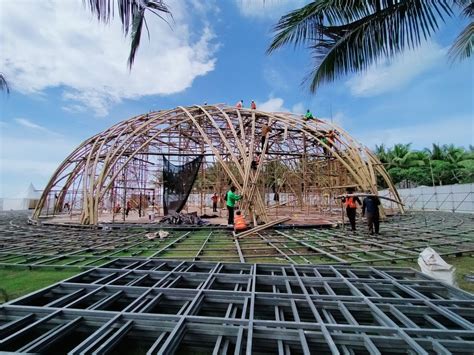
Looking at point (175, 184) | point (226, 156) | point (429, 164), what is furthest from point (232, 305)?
point (429, 164)

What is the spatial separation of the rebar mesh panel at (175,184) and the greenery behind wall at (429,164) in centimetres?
2217

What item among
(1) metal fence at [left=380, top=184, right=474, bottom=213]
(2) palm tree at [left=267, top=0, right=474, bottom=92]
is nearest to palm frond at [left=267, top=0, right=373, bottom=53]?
(2) palm tree at [left=267, top=0, right=474, bottom=92]

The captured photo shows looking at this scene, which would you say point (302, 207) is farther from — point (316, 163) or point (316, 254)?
point (316, 254)

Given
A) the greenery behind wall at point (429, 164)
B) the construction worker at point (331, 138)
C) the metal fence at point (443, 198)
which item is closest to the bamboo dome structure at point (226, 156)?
the construction worker at point (331, 138)

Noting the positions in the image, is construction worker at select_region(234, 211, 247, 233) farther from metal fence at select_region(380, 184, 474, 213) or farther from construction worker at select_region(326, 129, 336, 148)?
metal fence at select_region(380, 184, 474, 213)

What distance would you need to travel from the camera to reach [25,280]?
3.95m

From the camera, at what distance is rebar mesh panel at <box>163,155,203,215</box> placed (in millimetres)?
12141

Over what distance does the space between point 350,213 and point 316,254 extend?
376 cm

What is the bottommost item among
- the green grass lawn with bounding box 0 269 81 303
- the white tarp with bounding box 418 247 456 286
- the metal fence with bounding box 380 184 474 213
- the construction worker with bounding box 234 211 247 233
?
the green grass lawn with bounding box 0 269 81 303

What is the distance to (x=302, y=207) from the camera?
16.6 metres

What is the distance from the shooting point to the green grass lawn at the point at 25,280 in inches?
138

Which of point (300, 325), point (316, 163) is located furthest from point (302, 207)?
point (300, 325)

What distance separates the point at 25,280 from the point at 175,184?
27.4ft

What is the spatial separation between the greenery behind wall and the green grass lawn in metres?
28.3
